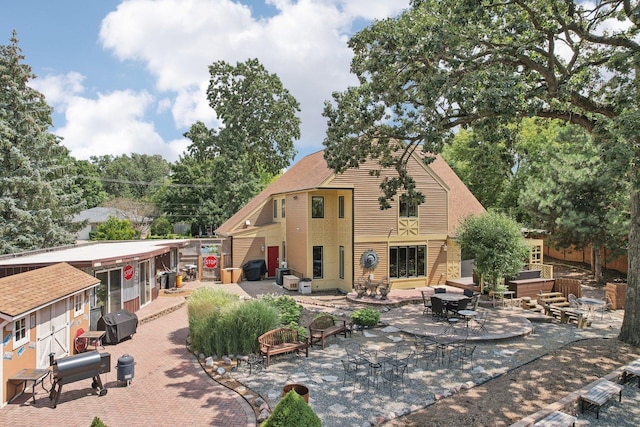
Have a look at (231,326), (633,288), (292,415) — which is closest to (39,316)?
(231,326)

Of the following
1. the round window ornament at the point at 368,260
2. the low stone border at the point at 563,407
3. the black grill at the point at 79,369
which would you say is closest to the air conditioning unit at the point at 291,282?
the round window ornament at the point at 368,260

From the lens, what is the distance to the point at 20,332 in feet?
32.0

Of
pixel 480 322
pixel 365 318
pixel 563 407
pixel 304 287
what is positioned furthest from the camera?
pixel 304 287

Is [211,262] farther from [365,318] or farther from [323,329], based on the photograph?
[323,329]

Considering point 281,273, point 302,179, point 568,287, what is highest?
point 302,179

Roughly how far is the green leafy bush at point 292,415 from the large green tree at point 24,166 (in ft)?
77.7

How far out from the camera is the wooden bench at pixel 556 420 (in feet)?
24.9

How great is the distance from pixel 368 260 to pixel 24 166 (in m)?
20.6

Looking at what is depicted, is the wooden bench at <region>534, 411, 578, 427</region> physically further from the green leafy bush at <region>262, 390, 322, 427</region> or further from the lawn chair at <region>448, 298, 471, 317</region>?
the lawn chair at <region>448, 298, 471, 317</region>

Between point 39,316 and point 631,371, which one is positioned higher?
point 39,316

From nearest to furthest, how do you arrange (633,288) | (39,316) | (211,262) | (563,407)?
(563,407) < (39,316) < (633,288) < (211,262)

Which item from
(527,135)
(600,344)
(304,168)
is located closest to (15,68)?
(304,168)

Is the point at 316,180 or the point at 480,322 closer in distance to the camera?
the point at 480,322

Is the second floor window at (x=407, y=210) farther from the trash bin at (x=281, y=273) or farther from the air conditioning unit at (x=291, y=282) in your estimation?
the trash bin at (x=281, y=273)
